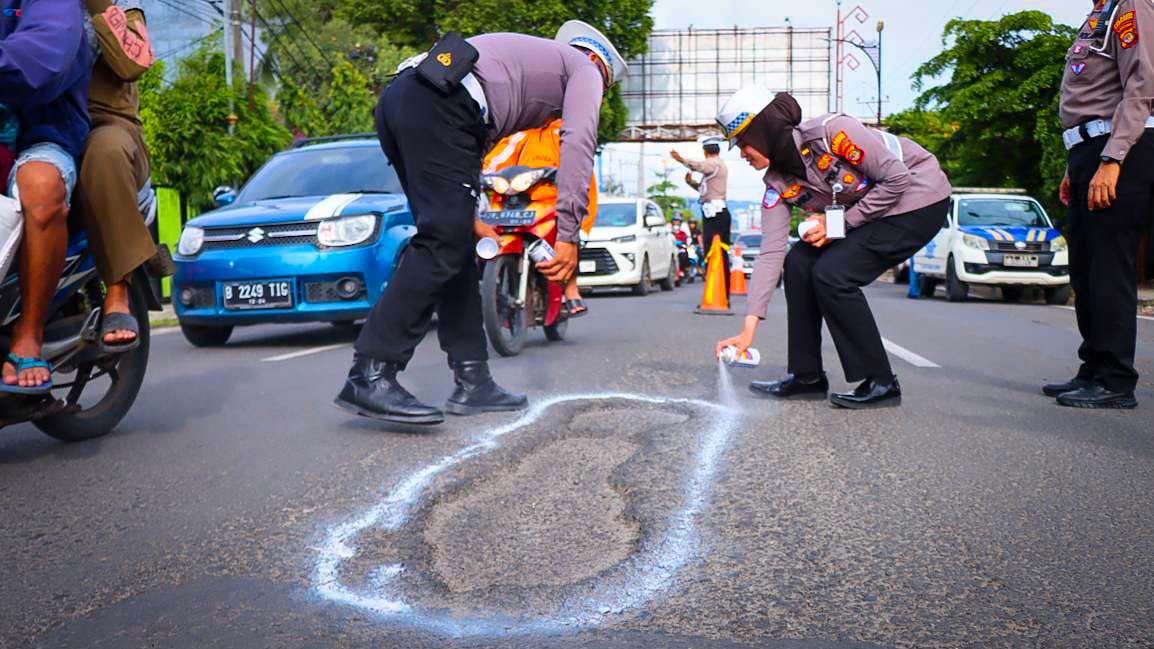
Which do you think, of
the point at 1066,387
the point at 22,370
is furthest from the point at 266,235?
the point at 1066,387

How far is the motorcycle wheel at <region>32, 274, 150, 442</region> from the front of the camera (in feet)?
13.6

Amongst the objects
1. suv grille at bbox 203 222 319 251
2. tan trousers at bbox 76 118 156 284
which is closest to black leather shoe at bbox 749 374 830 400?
tan trousers at bbox 76 118 156 284

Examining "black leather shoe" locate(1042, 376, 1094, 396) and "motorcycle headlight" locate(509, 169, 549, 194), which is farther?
"motorcycle headlight" locate(509, 169, 549, 194)

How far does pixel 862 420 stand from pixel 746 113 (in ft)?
4.51

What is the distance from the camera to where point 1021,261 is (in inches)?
651

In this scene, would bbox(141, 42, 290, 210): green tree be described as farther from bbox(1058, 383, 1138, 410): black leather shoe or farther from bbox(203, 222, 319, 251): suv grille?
bbox(1058, 383, 1138, 410): black leather shoe

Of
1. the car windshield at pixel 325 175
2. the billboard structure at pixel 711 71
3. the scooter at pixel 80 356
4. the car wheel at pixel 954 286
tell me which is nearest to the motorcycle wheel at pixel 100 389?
the scooter at pixel 80 356

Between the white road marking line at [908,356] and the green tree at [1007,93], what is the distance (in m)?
14.3

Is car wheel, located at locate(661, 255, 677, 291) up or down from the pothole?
down

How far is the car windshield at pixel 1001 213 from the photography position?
17.7 m

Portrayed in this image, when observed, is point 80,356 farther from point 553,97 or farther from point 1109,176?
point 1109,176

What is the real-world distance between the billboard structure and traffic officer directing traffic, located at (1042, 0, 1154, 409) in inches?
1514

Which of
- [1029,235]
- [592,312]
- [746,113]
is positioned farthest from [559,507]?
[1029,235]

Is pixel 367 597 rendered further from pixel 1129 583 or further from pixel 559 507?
pixel 1129 583
